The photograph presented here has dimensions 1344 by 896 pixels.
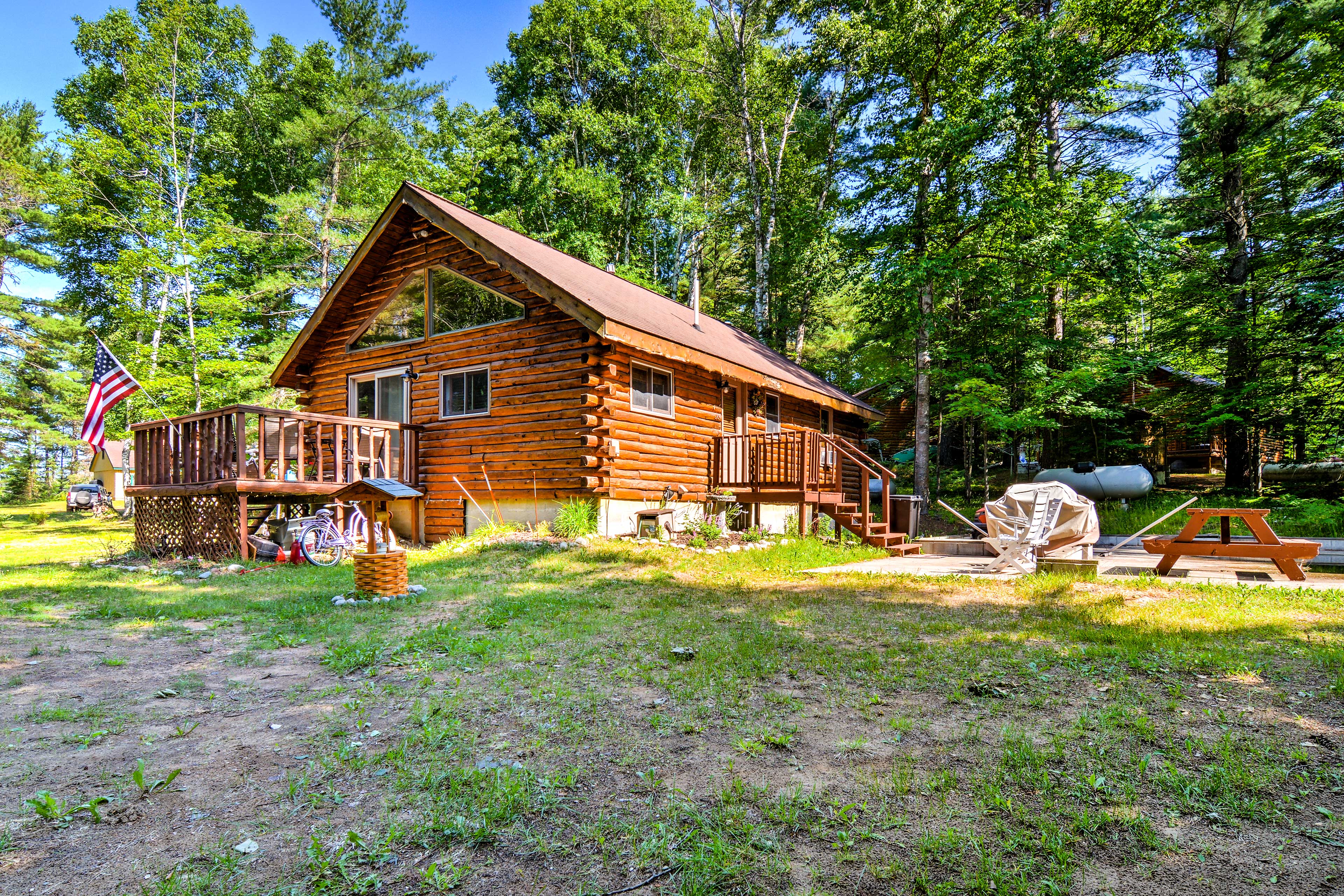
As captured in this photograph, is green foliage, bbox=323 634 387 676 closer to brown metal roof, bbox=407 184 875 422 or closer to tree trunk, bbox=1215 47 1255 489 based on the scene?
brown metal roof, bbox=407 184 875 422

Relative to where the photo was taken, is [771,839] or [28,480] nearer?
[771,839]

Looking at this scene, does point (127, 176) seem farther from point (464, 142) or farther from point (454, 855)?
point (454, 855)

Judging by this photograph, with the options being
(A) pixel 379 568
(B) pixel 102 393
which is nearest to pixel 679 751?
(A) pixel 379 568

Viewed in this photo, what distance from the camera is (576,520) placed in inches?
416

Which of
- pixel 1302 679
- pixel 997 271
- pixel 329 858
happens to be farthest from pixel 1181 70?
pixel 329 858

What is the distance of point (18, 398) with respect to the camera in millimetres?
25688

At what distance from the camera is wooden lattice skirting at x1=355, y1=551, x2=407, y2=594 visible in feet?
21.9

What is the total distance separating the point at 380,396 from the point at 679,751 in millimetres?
13245

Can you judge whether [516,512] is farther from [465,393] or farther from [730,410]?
[730,410]

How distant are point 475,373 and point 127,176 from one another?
1881 cm

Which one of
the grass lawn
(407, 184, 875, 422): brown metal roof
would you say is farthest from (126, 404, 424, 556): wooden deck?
(407, 184, 875, 422): brown metal roof

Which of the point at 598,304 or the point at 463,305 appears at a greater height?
the point at 463,305

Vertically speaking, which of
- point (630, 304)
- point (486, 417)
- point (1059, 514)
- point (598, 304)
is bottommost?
point (1059, 514)

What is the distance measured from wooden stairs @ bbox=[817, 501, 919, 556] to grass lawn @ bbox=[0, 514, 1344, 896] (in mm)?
5306
